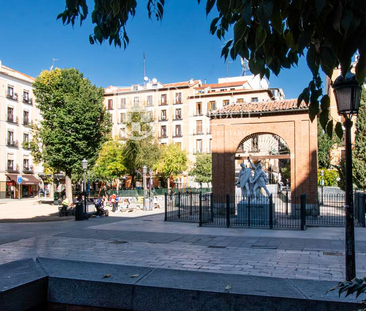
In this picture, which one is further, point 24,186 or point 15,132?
point 24,186

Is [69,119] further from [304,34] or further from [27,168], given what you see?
[304,34]

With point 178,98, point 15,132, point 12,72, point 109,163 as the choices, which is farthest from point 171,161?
point 12,72

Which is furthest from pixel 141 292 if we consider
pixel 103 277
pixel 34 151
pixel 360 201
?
pixel 34 151

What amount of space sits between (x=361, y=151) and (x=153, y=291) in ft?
90.6

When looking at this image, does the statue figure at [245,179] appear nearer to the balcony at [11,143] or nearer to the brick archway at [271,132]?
the brick archway at [271,132]

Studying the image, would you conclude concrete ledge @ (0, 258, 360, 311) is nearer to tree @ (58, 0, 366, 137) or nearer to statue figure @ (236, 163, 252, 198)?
tree @ (58, 0, 366, 137)

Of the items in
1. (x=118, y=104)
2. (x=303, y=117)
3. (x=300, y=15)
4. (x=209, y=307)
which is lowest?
(x=209, y=307)

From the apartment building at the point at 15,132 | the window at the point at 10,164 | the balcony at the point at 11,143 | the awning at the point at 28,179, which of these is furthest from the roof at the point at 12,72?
the awning at the point at 28,179

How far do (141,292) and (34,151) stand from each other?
3447 centimetres

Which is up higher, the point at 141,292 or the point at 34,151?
the point at 34,151

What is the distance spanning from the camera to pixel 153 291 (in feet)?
11.2

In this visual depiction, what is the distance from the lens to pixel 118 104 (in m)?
61.8

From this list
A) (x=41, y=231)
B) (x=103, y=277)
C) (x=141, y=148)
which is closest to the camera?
(x=103, y=277)

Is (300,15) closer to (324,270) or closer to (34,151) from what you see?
(324,270)
